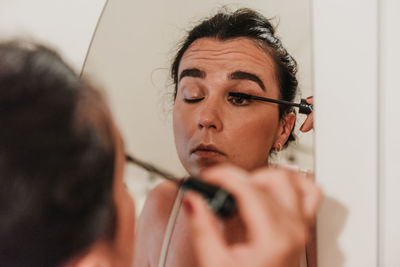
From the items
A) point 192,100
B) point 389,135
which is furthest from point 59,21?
point 389,135

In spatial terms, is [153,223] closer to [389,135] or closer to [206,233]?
[206,233]

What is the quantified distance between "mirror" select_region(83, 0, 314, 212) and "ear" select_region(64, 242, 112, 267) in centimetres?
13

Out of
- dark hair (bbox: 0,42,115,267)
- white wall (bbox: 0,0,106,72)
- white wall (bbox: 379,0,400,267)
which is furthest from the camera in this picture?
white wall (bbox: 0,0,106,72)

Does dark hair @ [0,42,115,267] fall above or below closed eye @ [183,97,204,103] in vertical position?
below

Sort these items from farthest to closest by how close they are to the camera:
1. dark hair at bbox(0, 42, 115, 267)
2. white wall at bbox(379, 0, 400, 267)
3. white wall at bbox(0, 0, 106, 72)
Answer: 1. white wall at bbox(0, 0, 106, 72)
2. white wall at bbox(379, 0, 400, 267)
3. dark hair at bbox(0, 42, 115, 267)

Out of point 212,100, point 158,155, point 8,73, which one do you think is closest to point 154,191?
point 158,155

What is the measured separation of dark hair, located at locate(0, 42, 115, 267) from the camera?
0.27 metres

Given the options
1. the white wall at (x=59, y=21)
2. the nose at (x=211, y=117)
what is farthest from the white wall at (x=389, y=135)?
the white wall at (x=59, y=21)

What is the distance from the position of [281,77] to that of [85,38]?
316 mm

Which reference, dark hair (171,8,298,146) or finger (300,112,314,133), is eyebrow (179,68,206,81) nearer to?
dark hair (171,8,298,146)

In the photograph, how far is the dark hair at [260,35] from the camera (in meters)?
0.48

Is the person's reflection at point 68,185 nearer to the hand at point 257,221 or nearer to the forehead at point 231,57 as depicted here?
the hand at point 257,221

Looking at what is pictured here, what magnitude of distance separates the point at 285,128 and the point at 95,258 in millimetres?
293

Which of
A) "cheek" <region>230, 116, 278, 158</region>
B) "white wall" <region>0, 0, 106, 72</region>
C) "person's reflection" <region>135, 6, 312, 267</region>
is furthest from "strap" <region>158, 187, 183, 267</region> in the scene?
"white wall" <region>0, 0, 106, 72</region>
